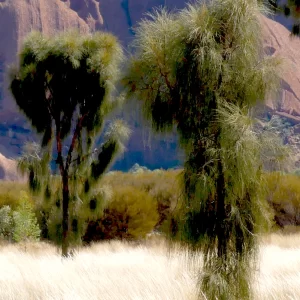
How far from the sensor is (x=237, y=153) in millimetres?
6594

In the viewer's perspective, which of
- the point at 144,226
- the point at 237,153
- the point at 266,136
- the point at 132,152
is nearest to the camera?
the point at 237,153

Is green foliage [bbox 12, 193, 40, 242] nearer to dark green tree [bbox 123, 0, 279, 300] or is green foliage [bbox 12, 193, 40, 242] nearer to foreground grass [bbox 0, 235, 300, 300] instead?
foreground grass [bbox 0, 235, 300, 300]

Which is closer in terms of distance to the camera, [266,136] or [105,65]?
[266,136]

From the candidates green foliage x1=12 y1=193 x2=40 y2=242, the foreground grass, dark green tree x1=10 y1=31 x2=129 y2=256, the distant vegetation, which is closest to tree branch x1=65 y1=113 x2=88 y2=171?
dark green tree x1=10 y1=31 x2=129 y2=256

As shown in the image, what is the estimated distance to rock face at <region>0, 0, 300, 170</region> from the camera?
341 feet

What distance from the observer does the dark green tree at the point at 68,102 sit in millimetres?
14727

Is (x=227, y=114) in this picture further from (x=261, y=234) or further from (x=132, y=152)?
(x=132, y=152)

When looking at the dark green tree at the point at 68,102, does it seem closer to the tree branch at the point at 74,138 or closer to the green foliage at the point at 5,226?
the tree branch at the point at 74,138

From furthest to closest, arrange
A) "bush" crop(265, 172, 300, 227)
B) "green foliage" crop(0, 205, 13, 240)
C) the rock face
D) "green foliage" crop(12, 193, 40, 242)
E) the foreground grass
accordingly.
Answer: the rock face → "bush" crop(265, 172, 300, 227) → "green foliage" crop(0, 205, 13, 240) → "green foliage" crop(12, 193, 40, 242) → the foreground grass

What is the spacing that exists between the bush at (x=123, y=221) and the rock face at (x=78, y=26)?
72026 mm

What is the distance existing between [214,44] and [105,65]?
8.03 meters

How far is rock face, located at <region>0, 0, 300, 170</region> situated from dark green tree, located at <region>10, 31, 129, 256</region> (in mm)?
82741

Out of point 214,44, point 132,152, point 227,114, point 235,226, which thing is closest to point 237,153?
point 227,114

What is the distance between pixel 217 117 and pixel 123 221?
19428 millimetres
